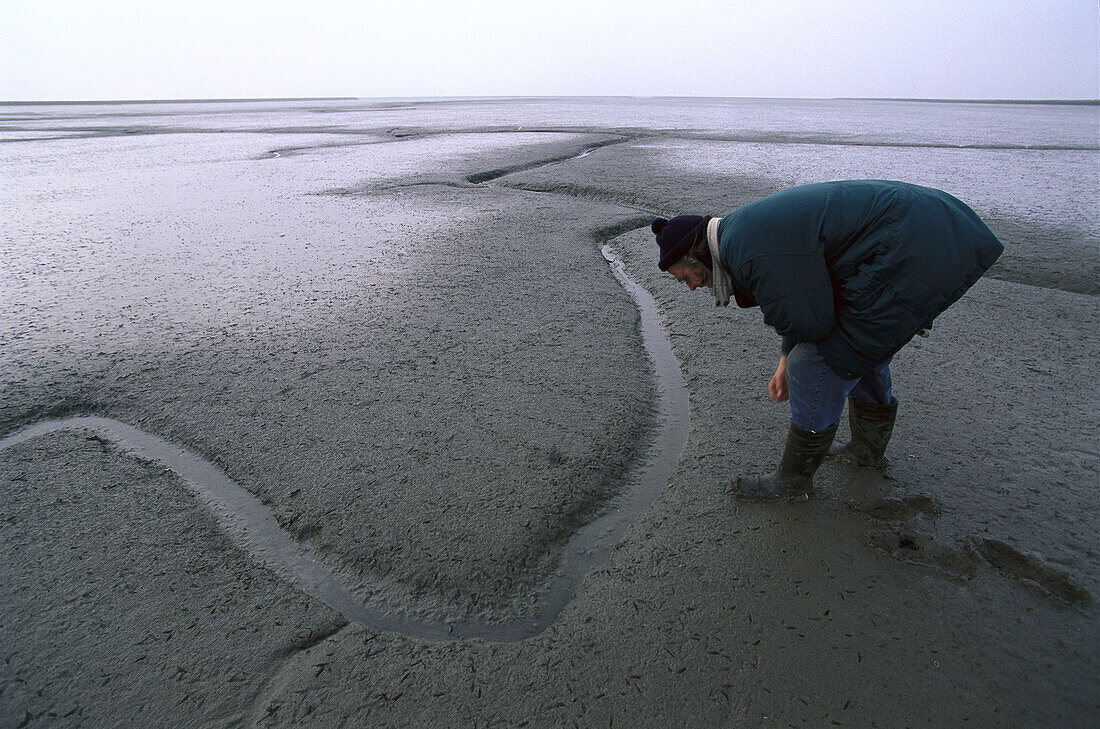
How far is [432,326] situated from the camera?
3.93m

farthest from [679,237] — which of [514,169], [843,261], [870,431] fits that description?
[514,169]

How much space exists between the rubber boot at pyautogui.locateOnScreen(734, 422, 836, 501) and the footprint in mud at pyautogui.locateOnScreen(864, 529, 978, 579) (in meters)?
0.28

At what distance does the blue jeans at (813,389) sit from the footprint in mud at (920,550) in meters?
0.41

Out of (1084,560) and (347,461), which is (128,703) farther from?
(1084,560)

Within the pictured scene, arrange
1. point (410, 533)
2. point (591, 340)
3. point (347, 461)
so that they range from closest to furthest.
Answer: point (410, 533)
point (347, 461)
point (591, 340)

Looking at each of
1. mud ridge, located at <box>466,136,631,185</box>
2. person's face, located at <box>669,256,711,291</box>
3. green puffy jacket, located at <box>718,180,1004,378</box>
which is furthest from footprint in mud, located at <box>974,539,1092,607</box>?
mud ridge, located at <box>466,136,631,185</box>

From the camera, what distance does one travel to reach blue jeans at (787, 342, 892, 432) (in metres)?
2.19

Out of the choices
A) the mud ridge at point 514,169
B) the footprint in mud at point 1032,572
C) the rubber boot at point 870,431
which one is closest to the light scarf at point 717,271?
the rubber boot at point 870,431

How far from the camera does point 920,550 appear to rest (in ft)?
7.02

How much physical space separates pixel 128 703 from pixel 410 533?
89 cm

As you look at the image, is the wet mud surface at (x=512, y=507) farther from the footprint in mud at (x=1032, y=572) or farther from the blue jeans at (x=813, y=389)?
the blue jeans at (x=813, y=389)

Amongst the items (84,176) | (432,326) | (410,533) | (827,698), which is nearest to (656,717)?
(827,698)

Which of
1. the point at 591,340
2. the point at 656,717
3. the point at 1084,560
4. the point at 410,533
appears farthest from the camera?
the point at 591,340

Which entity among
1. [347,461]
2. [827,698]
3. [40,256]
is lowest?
[827,698]
